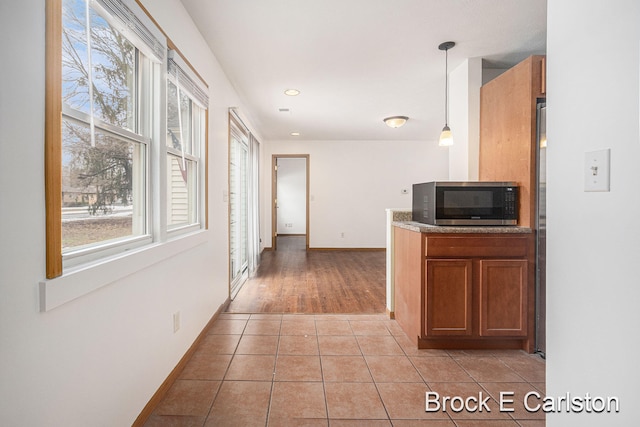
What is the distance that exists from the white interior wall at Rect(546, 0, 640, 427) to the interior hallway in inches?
36.7

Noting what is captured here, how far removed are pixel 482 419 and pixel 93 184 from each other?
2.10m

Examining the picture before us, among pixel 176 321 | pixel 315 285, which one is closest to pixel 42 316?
pixel 176 321

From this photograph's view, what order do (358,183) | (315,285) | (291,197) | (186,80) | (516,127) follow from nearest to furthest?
(186,80) → (516,127) → (315,285) → (358,183) → (291,197)

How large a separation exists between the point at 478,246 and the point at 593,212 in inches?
61.8

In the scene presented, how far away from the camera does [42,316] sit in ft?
3.21

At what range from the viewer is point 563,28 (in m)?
0.99

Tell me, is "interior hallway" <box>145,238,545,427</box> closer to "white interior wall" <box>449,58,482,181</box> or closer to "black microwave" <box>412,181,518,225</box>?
"black microwave" <box>412,181,518,225</box>

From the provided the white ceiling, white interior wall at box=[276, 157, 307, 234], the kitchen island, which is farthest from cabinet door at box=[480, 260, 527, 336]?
white interior wall at box=[276, 157, 307, 234]

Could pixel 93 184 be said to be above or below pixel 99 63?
below

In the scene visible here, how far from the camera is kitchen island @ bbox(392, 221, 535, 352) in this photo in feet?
7.77

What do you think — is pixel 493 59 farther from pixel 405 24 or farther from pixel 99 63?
pixel 99 63

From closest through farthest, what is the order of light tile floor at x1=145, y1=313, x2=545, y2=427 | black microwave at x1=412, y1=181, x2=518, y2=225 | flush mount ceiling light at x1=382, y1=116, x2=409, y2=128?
light tile floor at x1=145, y1=313, x2=545, y2=427
black microwave at x1=412, y1=181, x2=518, y2=225
flush mount ceiling light at x1=382, y1=116, x2=409, y2=128

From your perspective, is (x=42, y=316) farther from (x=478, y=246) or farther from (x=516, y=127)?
(x=516, y=127)

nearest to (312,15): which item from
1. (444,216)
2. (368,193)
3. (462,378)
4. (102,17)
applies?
(102,17)
